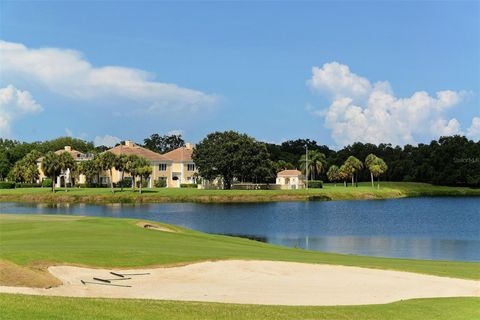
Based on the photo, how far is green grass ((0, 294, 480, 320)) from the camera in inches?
421

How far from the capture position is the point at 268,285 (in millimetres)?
16938

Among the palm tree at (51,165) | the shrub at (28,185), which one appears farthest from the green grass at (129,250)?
the shrub at (28,185)

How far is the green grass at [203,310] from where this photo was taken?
35.1ft

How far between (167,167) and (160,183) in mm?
4456

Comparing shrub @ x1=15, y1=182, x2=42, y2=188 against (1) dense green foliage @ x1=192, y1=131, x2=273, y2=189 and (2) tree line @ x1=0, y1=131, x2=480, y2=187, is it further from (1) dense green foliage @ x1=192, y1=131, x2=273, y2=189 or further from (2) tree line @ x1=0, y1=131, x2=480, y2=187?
(1) dense green foliage @ x1=192, y1=131, x2=273, y2=189

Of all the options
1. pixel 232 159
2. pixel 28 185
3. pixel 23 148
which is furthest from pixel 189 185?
pixel 23 148

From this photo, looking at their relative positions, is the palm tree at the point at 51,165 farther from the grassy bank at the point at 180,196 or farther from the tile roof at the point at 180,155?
the tile roof at the point at 180,155

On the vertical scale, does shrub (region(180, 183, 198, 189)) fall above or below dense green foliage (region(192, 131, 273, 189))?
below

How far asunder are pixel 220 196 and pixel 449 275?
77137 mm

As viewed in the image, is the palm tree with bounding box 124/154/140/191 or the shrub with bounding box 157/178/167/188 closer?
the palm tree with bounding box 124/154/140/191

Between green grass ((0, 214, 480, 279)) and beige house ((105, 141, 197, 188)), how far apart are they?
9317cm

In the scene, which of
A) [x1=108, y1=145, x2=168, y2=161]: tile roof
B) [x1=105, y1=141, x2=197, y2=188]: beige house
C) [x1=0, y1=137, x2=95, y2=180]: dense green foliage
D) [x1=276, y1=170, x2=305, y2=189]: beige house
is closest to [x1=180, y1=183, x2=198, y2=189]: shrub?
[x1=105, y1=141, x2=197, y2=188]: beige house

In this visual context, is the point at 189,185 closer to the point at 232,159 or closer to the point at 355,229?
the point at 232,159

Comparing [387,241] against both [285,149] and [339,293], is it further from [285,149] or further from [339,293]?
[285,149]
